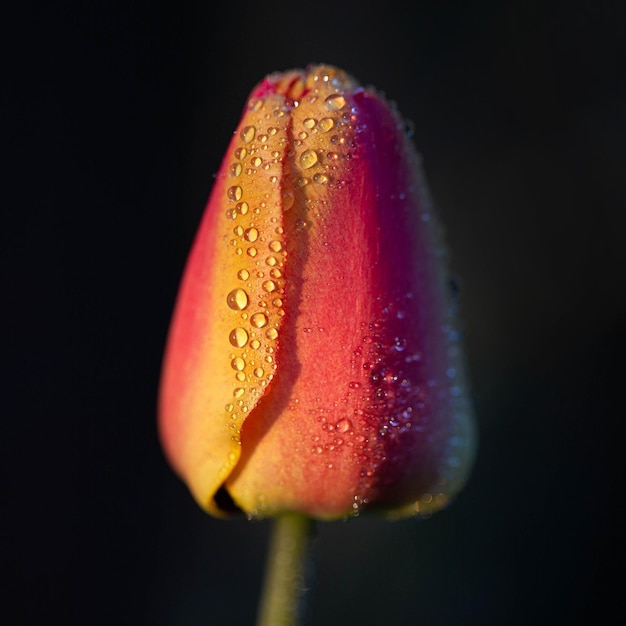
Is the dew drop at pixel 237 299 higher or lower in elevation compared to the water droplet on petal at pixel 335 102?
lower

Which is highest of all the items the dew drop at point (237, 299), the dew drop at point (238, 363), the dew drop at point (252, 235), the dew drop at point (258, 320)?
the dew drop at point (252, 235)

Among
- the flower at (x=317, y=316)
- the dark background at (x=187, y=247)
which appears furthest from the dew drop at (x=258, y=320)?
the dark background at (x=187, y=247)

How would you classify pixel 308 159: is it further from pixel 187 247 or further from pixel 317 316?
pixel 187 247

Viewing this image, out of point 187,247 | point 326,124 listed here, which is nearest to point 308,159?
point 326,124

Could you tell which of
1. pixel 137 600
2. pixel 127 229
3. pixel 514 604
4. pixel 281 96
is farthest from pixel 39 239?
pixel 514 604

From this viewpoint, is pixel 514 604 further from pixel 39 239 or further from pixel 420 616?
pixel 39 239

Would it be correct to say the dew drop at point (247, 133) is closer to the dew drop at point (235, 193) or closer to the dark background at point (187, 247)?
the dew drop at point (235, 193)
